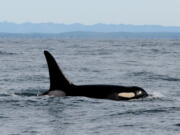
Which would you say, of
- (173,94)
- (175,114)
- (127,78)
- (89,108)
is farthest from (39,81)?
(175,114)

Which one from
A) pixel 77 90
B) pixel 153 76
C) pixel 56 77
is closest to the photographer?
pixel 56 77

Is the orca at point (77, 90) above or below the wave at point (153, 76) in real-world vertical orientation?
above

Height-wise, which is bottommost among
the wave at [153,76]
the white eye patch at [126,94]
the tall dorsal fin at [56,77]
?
the wave at [153,76]

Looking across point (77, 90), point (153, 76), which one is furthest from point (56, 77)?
point (153, 76)

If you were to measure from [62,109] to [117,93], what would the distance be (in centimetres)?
242

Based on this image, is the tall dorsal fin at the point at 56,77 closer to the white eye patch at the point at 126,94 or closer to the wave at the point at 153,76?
the white eye patch at the point at 126,94

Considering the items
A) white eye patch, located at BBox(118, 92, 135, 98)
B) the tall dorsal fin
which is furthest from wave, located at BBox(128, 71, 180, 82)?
the tall dorsal fin

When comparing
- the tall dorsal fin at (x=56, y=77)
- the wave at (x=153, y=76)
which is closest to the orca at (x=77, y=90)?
the tall dorsal fin at (x=56, y=77)

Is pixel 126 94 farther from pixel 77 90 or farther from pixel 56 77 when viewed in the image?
pixel 56 77

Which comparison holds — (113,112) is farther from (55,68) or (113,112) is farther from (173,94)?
(173,94)

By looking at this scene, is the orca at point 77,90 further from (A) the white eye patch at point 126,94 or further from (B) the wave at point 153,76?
(B) the wave at point 153,76

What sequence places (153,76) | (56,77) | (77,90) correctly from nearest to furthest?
(56,77)
(77,90)
(153,76)

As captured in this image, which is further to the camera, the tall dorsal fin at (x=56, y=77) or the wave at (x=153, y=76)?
the wave at (x=153, y=76)

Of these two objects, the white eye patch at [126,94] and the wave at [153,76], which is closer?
the white eye patch at [126,94]
